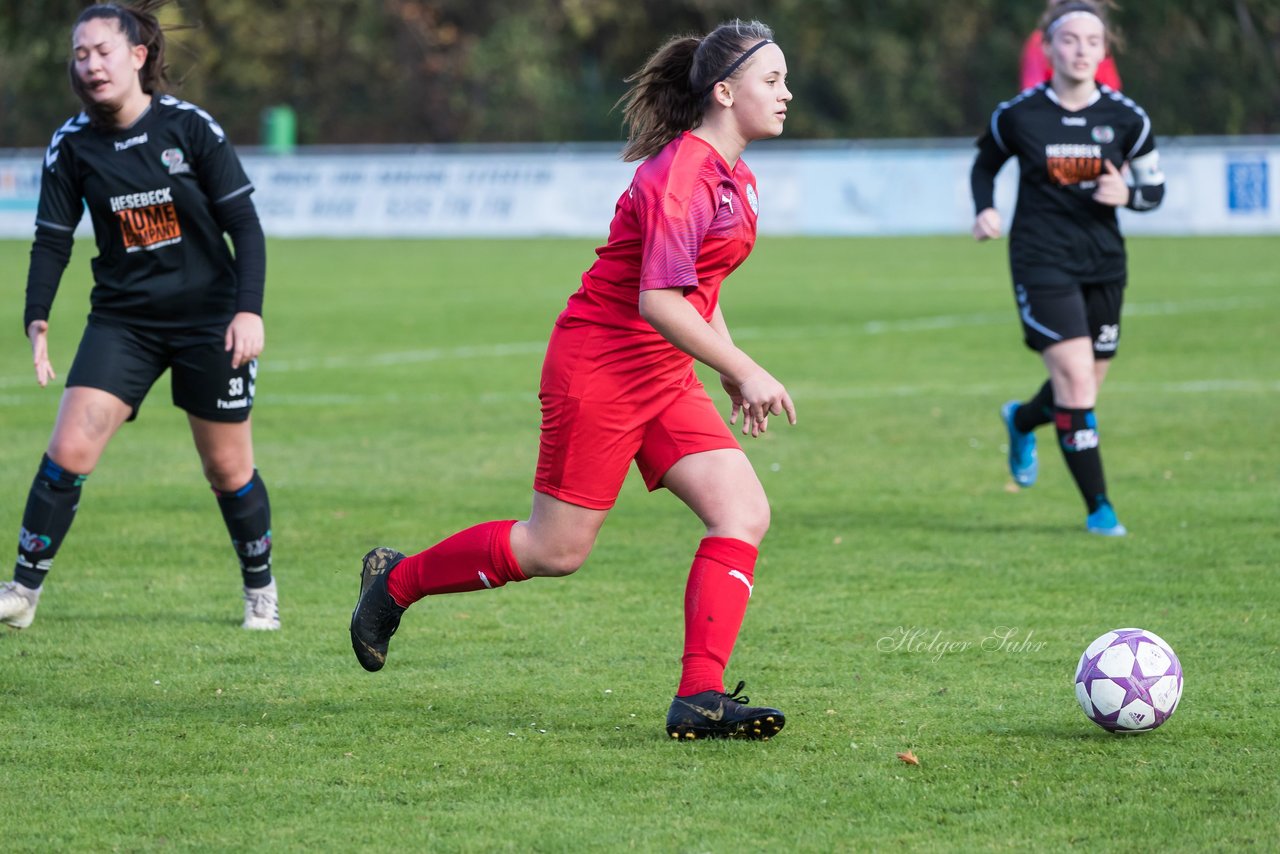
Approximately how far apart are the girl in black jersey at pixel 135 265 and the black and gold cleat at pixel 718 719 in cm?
202

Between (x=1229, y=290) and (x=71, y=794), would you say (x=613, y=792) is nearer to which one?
(x=71, y=794)

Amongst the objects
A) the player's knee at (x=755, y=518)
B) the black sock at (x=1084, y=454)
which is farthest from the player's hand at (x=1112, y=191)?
the player's knee at (x=755, y=518)

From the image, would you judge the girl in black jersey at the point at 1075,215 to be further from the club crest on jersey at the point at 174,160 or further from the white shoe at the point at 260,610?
the club crest on jersey at the point at 174,160

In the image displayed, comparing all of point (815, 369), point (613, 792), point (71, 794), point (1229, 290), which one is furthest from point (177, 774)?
point (1229, 290)

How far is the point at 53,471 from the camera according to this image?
623 cm

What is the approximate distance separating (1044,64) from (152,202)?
8.83 metres

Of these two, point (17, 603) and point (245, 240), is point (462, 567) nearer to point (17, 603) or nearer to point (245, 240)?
point (245, 240)

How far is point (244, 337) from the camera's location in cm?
601

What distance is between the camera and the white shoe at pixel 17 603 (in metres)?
6.20

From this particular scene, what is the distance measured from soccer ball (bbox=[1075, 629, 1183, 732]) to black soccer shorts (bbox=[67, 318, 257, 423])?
9.80 ft

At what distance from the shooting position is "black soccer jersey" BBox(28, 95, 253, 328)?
616cm

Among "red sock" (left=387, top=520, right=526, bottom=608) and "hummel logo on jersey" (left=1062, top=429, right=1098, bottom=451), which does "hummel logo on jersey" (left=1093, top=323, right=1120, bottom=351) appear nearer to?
"hummel logo on jersey" (left=1062, top=429, right=1098, bottom=451)

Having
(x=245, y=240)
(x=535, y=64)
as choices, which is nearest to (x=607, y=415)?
(x=245, y=240)

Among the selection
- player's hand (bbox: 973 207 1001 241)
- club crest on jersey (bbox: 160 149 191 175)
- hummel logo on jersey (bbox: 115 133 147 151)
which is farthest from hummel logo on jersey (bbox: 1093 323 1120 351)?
hummel logo on jersey (bbox: 115 133 147 151)
